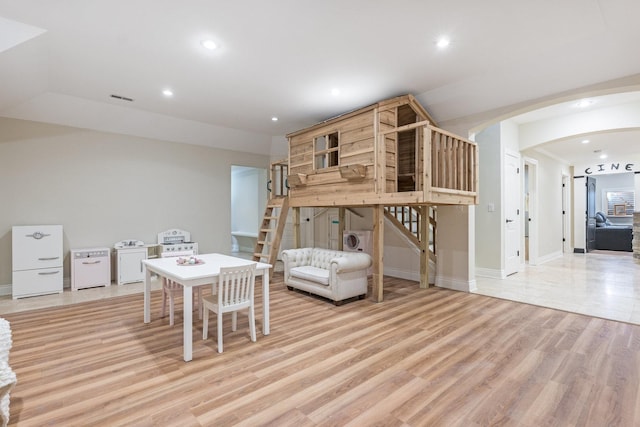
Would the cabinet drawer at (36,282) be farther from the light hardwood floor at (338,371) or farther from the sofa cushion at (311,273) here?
the sofa cushion at (311,273)

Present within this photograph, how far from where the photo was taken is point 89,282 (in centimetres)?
526

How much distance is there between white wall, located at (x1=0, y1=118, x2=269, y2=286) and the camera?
5.02m

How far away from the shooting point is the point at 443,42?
3355 mm

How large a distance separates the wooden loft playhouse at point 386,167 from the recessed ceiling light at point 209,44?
7.12ft

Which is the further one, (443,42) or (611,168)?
(611,168)

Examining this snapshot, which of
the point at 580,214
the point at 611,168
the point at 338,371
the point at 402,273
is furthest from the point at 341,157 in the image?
the point at 611,168

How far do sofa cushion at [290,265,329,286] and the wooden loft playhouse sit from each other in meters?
0.72

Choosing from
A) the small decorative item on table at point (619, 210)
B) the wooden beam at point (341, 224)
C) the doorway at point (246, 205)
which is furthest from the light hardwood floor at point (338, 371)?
the small decorative item on table at point (619, 210)

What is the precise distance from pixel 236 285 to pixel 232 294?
0.11 meters

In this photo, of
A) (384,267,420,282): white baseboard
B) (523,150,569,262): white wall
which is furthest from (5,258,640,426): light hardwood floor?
(523,150,569,262): white wall

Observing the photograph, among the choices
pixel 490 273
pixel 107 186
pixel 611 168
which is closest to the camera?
pixel 107 186

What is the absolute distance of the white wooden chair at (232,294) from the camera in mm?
2920

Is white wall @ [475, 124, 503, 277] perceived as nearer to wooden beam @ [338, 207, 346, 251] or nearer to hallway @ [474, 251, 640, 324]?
hallway @ [474, 251, 640, 324]

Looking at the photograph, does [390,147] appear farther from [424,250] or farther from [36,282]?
[36,282]
